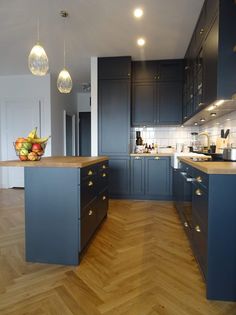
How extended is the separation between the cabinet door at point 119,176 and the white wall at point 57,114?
1.78 m

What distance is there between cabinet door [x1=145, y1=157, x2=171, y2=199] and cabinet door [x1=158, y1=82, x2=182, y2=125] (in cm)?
83

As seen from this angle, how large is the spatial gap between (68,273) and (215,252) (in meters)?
1.15

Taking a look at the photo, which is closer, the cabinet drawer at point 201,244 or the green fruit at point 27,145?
the cabinet drawer at point 201,244

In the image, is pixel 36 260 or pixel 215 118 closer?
pixel 36 260

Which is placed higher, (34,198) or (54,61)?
(54,61)

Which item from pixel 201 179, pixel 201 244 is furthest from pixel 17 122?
pixel 201 244

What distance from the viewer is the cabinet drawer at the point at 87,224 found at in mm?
1969

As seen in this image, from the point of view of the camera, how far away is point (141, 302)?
4.95 ft

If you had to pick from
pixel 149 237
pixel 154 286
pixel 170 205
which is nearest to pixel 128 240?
pixel 149 237

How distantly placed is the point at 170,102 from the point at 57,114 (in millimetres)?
2733

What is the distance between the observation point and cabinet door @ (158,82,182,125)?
14.2 ft

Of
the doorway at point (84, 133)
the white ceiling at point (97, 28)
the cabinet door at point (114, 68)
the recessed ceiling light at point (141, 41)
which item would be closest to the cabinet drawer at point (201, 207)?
the white ceiling at point (97, 28)

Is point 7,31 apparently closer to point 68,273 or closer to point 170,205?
point 68,273

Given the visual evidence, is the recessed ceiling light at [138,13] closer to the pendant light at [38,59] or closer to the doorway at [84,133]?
the pendant light at [38,59]
